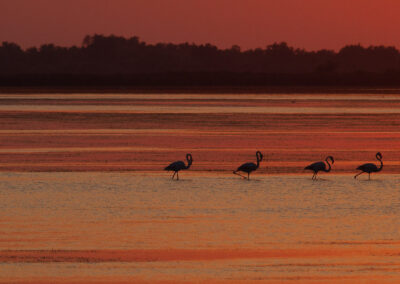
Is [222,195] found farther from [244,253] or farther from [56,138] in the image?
[56,138]

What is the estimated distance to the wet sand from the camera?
10.7 meters

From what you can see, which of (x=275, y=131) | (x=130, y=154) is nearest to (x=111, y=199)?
(x=130, y=154)

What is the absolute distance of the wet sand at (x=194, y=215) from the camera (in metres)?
10.7

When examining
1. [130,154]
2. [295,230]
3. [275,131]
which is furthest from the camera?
[275,131]

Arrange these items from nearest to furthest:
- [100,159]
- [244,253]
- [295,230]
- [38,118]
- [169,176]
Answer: [244,253], [295,230], [169,176], [100,159], [38,118]

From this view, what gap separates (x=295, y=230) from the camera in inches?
520

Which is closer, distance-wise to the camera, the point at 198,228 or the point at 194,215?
the point at 198,228

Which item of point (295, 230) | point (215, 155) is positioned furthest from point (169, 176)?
point (295, 230)

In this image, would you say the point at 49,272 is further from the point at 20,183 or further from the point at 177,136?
the point at 177,136

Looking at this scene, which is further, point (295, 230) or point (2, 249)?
point (295, 230)

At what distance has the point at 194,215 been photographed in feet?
47.4

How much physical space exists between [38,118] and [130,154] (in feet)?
65.7

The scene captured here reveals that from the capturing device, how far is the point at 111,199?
16203mm

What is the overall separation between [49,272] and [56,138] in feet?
71.4
